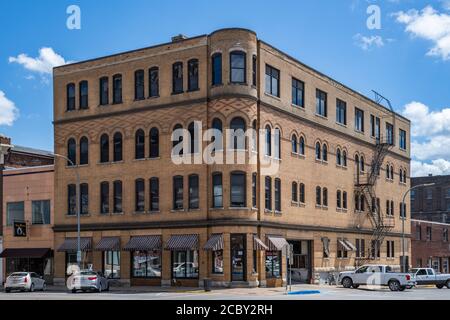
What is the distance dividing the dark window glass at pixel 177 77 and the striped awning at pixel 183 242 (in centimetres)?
993

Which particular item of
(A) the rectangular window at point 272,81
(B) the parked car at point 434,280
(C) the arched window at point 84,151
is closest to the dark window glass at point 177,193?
(C) the arched window at point 84,151

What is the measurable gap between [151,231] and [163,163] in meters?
4.86

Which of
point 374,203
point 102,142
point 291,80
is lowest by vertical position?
point 374,203

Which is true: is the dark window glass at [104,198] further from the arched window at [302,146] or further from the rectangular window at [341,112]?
the rectangular window at [341,112]

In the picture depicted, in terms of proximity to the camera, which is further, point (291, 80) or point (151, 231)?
point (291, 80)

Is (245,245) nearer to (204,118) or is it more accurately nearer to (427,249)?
(204,118)

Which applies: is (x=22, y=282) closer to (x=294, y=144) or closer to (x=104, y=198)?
(x=104, y=198)

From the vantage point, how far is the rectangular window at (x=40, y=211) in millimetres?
52072

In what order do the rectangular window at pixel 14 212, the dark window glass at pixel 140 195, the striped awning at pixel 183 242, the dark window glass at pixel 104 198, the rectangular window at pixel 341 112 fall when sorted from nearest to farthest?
the striped awning at pixel 183 242 → the dark window glass at pixel 140 195 → the dark window glass at pixel 104 198 → the rectangular window at pixel 14 212 → the rectangular window at pixel 341 112

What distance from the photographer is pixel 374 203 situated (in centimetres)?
6228

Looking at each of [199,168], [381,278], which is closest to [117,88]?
[199,168]

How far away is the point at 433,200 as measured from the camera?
10869 centimetres

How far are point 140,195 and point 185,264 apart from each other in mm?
6046
